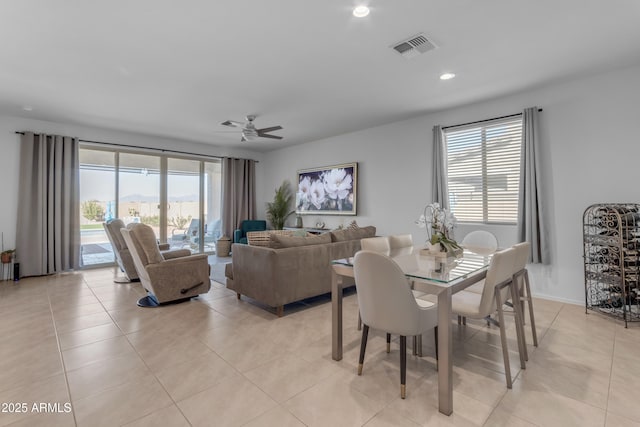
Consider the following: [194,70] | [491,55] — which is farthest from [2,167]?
[491,55]

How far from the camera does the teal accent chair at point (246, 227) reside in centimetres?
724

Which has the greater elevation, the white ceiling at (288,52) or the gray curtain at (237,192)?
the white ceiling at (288,52)

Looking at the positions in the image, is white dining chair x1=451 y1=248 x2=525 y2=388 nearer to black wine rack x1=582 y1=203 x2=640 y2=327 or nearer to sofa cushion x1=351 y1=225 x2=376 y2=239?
black wine rack x1=582 y1=203 x2=640 y2=327

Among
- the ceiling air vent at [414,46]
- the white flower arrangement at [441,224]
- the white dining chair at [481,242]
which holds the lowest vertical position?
the white dining chair at [481,242]

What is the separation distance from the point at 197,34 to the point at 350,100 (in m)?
2.24

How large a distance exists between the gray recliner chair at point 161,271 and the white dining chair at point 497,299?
3.03 metres

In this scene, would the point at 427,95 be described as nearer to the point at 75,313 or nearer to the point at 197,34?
the point at 197,34

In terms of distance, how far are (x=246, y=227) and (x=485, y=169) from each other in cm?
531

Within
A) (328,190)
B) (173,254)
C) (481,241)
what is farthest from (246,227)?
(481,241)

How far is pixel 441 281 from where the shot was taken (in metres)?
1.81

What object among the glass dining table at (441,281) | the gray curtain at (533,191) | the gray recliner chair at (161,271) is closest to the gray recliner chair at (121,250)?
the gray recliner chair at (161,271)

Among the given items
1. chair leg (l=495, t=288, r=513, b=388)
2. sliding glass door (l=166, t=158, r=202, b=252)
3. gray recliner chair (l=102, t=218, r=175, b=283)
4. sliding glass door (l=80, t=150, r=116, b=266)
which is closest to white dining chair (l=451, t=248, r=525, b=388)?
chair leg (l=495, t=288, r=513, b=388)

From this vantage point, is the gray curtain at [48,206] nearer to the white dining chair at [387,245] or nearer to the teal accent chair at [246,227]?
the teal accent chair at [246,227]

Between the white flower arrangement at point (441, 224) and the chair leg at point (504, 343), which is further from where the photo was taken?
the white flower arrangement at point (441, 224)
